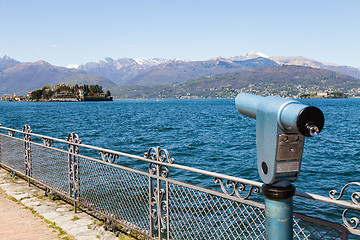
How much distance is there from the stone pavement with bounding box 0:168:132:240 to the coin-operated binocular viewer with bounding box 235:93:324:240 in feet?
11.4

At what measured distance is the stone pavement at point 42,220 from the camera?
5.16 meters

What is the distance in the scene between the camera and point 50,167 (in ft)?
25.0

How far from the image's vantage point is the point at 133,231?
5.37 m

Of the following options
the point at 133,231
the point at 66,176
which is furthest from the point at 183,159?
the point at 133,231

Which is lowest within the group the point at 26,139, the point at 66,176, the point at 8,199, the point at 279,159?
the point at 8,199

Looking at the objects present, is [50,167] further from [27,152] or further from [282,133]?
[282,133]

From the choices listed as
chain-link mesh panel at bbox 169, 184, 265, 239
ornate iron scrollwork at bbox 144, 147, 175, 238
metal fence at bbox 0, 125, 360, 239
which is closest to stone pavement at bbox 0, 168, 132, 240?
metal fence at bbox 0, 125, 360, 239

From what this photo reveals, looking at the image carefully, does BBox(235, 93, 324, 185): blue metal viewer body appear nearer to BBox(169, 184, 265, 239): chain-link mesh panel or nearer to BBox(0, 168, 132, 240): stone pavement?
BBox(169, 184, 265, 239): chain-link mesh panel

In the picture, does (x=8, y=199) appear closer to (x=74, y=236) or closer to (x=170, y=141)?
(x=74, y=236)

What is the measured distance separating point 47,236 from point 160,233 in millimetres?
1915

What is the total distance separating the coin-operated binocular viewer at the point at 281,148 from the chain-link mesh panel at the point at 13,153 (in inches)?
313

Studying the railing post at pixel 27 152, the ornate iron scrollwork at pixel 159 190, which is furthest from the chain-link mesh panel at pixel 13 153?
the ornate iron scrollwork at pixel 159 190

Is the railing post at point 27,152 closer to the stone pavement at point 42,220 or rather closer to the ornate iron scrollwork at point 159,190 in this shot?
the stone pavement at point 42,220

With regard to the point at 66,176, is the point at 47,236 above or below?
below
